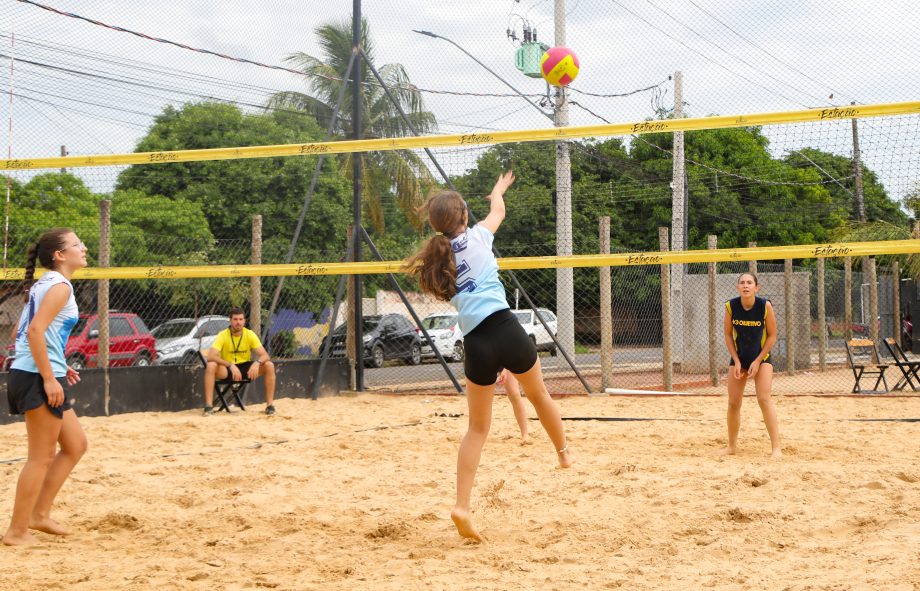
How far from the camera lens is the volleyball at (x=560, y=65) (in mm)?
10102

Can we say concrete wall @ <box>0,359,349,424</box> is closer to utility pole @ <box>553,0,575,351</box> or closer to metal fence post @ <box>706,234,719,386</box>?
utility pole @ <box>553,0,575,351</box>

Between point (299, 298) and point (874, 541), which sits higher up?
point (299, 298)

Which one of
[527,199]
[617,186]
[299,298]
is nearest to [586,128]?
[299,298]

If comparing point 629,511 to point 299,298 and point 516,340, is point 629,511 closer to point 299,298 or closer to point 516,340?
point 516,340

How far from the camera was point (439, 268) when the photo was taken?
379cm

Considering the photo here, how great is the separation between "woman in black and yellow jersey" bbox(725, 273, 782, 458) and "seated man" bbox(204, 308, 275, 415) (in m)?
4.16

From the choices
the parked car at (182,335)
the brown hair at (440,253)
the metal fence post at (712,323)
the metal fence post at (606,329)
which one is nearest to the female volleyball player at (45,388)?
the brown hair at (440,253)

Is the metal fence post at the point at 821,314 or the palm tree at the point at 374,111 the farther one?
the palm tree at the point at 374,111

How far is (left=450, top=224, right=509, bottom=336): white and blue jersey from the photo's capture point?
3.77 metres

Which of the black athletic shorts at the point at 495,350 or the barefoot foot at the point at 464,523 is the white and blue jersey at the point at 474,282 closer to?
the black athletic shorts at the point at 495,350

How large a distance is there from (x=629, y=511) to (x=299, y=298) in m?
8.91

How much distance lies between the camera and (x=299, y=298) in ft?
41.1

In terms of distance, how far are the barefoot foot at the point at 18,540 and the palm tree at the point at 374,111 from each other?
36.1 feet

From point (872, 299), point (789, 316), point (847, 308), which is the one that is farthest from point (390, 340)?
point (872, 299)
